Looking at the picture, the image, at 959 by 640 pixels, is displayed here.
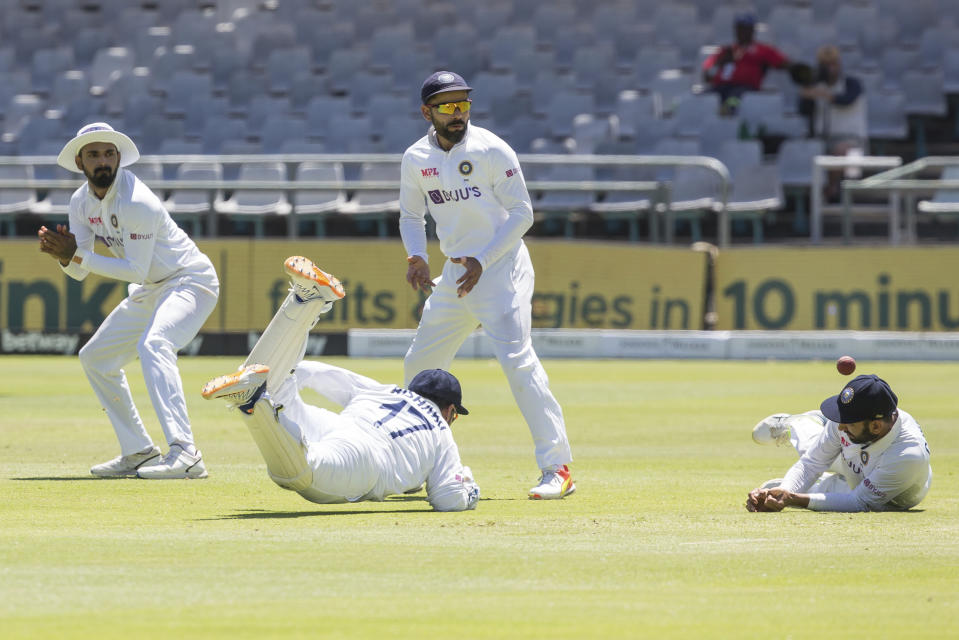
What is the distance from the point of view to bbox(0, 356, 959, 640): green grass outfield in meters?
5.06

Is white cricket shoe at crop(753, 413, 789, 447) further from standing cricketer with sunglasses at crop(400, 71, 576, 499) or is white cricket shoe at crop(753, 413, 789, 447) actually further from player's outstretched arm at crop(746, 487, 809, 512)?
standing cricketer with sunglasses at crop(400, 71, 576, 499)

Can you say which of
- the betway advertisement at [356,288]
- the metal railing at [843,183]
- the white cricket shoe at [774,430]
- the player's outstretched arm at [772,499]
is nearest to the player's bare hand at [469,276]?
the white cricket shoe at [774,430]

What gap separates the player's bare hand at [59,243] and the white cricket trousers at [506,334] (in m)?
2.09

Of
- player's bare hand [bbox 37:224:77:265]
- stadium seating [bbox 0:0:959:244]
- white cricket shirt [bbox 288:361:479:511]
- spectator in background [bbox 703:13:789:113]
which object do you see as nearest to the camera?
white cricket shirt [bbox 288:361:479:511]

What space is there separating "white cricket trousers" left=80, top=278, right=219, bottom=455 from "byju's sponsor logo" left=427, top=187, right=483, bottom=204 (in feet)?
6.12

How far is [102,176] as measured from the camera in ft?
29.9

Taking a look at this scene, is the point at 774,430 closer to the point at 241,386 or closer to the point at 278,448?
the point at 278,448

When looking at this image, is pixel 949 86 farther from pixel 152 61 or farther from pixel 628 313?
pixel 152 61

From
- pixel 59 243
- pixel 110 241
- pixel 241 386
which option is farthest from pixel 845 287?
pixel 241 386

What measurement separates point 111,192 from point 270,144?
54.4 ft

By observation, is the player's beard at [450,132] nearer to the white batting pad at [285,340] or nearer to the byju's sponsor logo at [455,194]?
the byju's sponsor logo at [455,194]

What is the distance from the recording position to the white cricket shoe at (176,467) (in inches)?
360

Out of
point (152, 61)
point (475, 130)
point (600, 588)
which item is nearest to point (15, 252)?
point (152, 61)

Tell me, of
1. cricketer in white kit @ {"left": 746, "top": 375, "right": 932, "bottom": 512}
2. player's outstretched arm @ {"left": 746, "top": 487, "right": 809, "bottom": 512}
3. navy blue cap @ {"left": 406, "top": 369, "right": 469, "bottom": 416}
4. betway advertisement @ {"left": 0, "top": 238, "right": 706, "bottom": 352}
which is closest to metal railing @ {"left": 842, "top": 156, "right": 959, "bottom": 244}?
betway advertisement @ {"left": 0, "top": 238, "right": 706, "bottom": 352}
